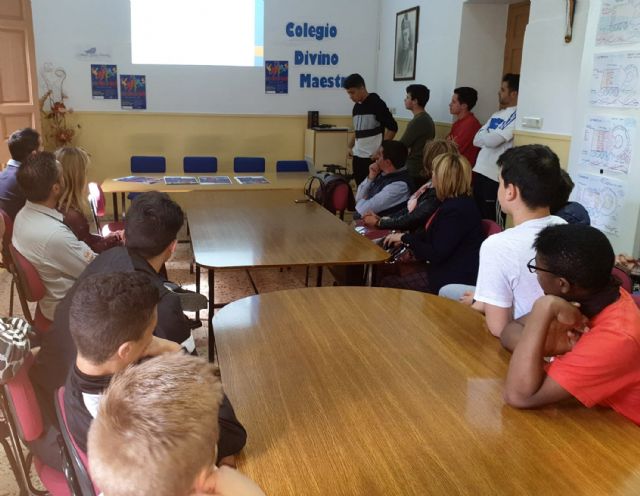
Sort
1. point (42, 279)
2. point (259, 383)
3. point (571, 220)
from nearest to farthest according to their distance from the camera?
point (259, 383), point (42, 279), point (571, 220)

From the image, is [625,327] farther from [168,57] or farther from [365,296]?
[168,57]

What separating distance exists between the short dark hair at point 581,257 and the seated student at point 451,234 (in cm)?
150

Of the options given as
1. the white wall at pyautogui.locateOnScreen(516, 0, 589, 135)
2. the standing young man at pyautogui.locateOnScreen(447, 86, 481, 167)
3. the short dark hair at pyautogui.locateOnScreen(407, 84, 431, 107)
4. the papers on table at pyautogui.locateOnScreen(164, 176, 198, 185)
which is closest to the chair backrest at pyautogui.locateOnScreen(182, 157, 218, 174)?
the papers on table at pyautogui.locateOnScreen(164, 176, 198, 185)

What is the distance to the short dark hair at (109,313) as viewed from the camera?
125cm

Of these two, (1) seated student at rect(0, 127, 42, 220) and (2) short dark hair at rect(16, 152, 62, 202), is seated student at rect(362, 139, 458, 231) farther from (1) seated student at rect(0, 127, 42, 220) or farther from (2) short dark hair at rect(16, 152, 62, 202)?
(1) seated student at rect(0, 127, 42, 220)

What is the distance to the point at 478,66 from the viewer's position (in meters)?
5.62

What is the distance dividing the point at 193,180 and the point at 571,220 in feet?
11.1

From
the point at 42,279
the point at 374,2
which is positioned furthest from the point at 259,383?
the point at 374,2

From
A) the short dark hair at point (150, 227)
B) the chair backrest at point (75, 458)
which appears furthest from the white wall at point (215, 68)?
the chair backrest at point (75, 458)

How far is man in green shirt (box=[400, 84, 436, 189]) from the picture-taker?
5676 mm

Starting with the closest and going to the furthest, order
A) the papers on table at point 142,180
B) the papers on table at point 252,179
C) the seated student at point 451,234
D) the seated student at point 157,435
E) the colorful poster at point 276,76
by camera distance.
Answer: the seated student at point 157,435 < the seated student at point 451,234 < the papers on table at point 142,180 < the papers on table at point 252,179 < the colorful poster at point 276,76

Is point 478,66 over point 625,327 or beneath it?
over

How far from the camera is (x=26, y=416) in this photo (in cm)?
148

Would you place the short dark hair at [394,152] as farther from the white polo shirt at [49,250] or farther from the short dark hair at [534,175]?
the white polo shirt at [49,250]
